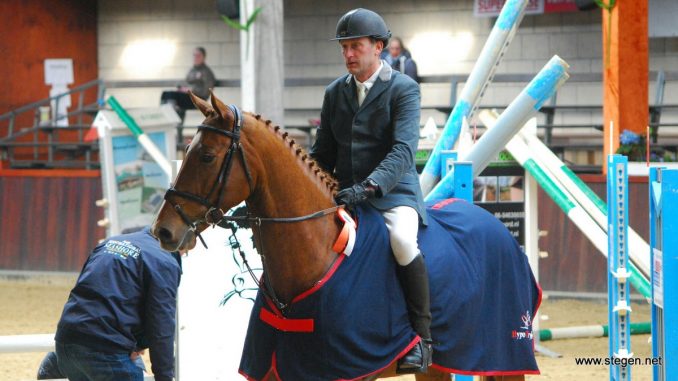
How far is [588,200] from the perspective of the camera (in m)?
7.43

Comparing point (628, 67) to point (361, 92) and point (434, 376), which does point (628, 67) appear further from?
point (361, 92)

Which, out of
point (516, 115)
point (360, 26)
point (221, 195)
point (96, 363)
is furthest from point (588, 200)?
point (221, 195)

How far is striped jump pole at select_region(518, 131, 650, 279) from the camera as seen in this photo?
7.04 m

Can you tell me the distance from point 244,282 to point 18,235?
8846 millimetres

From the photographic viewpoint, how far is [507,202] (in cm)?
838

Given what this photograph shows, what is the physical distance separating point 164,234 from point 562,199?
4.42m

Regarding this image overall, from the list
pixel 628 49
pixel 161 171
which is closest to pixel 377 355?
pixel 161 171

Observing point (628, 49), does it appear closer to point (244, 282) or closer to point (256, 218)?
point (244, 282)

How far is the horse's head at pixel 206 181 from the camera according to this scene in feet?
12.1

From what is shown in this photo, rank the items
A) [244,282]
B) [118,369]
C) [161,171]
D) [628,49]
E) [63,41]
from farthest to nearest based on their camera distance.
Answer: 1. [63,41]
2. [628,49]
3. [161,171]
4. [244,282]
5. [118,369]

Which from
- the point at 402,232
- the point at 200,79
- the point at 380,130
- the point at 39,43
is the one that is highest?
the point at 39,43

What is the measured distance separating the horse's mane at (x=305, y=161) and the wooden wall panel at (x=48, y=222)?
9.18m

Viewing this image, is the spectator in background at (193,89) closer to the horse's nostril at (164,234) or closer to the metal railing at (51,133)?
the metal railing at (51,133)

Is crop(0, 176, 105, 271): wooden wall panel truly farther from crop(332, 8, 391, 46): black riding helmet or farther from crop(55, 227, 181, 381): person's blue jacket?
crop(332, 8, 391, 46): black riding helmet
